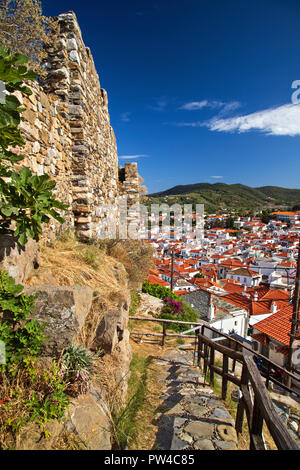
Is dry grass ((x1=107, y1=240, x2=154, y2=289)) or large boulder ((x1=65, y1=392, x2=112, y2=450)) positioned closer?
large boulder ((x1=65, y1=392, x2=112, y2=450))

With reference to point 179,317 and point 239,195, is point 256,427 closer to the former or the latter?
point 179,317

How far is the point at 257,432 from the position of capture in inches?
84.3

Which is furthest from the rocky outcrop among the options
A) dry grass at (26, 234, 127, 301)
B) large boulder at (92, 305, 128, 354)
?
large boulder at (92, 305, 128, 354)

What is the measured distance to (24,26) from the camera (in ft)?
13.1

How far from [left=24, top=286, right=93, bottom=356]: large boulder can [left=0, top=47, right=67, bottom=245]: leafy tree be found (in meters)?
0.53

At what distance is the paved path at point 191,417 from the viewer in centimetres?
256

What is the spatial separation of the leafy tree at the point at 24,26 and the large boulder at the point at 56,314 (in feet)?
12.3

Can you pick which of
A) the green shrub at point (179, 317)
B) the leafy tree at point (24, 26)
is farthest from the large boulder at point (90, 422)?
the green shrub at point (179, 317)

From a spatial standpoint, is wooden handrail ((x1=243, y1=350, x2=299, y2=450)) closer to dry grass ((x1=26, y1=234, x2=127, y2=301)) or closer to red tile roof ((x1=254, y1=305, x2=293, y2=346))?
dry grass ((x1=26, y1=234, x2=127, y2=301))

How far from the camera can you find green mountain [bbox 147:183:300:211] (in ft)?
A: 350

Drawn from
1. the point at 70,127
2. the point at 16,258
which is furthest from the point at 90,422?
the point at 70,127

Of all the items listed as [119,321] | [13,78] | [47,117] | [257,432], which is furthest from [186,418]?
[47,117]

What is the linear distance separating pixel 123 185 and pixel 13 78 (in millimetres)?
6481

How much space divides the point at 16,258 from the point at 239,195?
438 ft
